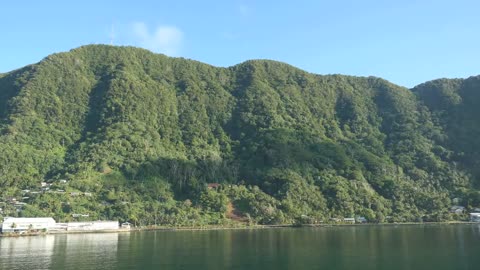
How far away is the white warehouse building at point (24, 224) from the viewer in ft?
435

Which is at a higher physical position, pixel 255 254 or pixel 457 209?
pixel 457 209

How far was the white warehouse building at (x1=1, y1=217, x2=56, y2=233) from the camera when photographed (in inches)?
5217

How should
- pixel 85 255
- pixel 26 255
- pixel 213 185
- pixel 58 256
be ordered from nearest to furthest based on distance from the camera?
1. pixel 58 256
2. pixel 85 255
3. pixel 26 255
4. pixel 213 185

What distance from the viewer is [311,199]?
176m

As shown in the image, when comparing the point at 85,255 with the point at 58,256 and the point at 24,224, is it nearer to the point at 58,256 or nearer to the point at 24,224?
the point at 58,256

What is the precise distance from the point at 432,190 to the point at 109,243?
5572 inches

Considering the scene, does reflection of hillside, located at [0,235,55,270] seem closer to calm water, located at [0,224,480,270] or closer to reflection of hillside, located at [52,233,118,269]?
calm water, located at [0,224,480,270]

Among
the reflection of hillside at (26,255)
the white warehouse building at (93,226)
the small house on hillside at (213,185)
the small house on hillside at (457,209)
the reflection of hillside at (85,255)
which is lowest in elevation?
the reflection of hillside at (26,255)

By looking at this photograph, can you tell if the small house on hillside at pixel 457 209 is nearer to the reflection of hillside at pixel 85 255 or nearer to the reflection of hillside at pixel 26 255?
the reflection of hillside at pixel 85 255

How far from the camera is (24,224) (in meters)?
133

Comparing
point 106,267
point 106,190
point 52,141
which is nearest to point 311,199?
point 106,190

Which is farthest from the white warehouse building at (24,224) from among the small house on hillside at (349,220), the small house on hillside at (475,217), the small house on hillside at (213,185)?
the small house on hillside at (475,217)

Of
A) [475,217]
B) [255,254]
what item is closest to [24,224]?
[255,254]

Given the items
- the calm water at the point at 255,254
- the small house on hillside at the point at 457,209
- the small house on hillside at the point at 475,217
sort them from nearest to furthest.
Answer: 1. the calm water at the point at 255,254
2. the small house on hillside at the point at 475,217
3. the small house on hillside at the point at 457,209
